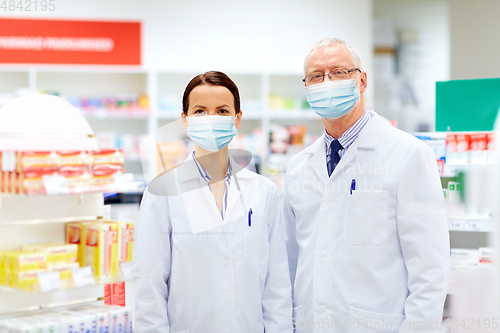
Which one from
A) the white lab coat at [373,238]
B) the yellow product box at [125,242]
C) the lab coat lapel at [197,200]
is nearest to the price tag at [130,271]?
the yellow product box at [125,242]

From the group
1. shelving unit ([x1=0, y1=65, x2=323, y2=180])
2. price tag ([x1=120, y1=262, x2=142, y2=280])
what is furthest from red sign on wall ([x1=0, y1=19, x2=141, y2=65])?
price tag ([x1=120, y1=262, x2=142, y2=280])

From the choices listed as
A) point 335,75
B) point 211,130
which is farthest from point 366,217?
point 211,130

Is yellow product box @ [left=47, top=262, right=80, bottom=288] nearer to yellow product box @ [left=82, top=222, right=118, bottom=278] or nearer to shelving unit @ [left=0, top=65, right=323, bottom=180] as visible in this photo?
yellow product box @ [left=82, top=222, right=118, bottom=278]

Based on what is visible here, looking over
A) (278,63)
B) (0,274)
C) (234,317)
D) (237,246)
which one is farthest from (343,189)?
(278,63)

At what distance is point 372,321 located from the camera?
1865 millimetres

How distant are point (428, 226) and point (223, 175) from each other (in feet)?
2.69

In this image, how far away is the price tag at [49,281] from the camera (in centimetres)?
154

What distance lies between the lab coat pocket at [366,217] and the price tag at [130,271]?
0.81 meters

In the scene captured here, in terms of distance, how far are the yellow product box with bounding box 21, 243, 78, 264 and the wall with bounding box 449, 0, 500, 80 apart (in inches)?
83.3

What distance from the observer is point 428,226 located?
178cm

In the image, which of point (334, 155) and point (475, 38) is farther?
point (475, 38)

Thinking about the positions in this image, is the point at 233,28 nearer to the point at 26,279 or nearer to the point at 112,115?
the point at 112,115

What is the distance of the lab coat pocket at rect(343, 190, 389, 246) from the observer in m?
1.86

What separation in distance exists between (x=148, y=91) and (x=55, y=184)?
4124 millimetres
